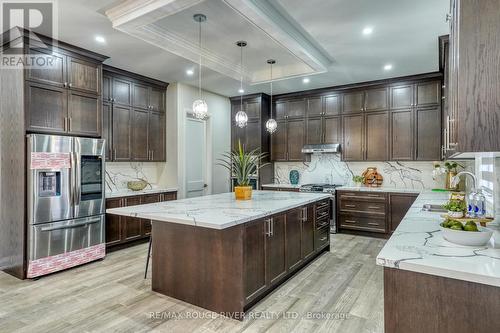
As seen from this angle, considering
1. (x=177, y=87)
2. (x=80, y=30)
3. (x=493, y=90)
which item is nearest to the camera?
(x=493, y=90)

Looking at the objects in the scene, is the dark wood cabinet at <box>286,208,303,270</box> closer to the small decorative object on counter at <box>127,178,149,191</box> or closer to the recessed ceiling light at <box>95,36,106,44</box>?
the small decorative object on counter at <box>127,178,149,191</box>

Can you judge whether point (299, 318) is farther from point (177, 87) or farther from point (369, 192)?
point (177, 87)

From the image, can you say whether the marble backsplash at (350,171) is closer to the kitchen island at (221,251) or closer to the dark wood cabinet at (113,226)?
the kitchen island at (221,251)

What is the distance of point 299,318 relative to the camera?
8.27ft

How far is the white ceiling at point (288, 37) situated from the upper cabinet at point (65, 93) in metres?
0.26

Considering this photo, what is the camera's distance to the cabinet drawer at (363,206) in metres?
5.13

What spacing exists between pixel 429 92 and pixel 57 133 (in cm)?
575

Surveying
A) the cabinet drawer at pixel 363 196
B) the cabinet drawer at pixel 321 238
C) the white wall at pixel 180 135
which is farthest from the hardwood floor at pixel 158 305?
the white wall at pixel 180 135

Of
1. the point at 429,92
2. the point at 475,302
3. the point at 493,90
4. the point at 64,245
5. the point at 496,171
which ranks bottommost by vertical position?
the point at 64,245

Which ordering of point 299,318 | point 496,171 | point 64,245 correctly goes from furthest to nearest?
point 64,245, point 299,318, point 496,171

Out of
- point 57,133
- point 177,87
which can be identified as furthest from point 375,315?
point 177,87

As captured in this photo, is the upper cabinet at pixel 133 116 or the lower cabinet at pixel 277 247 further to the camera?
the upper cabinet at pixel 133 116

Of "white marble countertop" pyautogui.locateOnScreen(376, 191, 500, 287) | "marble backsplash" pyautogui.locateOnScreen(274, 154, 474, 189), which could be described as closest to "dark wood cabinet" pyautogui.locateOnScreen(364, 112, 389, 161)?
"marble backsplash" pyautogui.locateOnScreen(274, 154, 474, 189)

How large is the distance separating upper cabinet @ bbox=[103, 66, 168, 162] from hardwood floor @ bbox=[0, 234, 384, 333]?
1.99 m
